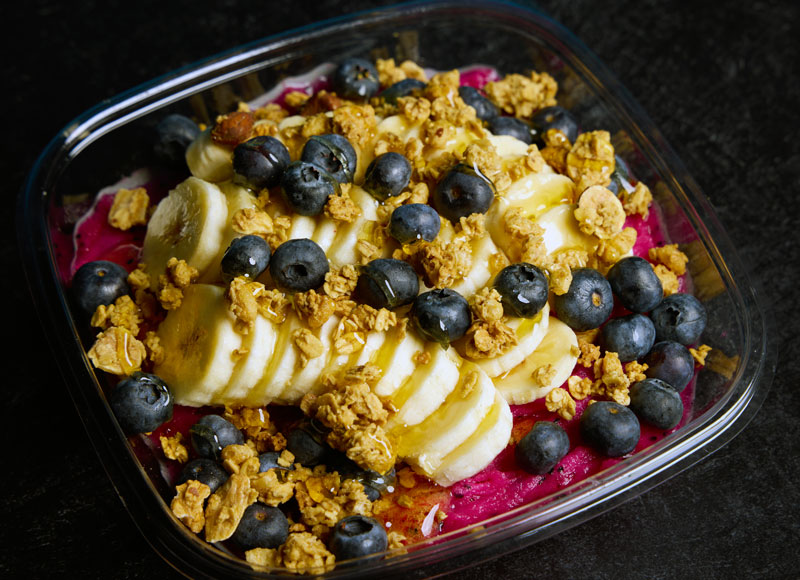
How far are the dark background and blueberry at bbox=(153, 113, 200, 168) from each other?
775 mm

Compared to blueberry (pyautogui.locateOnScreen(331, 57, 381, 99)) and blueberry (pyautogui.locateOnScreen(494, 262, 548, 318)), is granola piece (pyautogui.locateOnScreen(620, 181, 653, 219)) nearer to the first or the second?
blueberry (pyautogui.locateOnScreen(494, 262, 548, 318))

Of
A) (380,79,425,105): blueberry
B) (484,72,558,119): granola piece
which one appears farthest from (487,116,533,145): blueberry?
(380,79,425,105): blueberry

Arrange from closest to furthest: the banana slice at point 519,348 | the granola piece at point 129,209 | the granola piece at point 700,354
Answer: the banana slice at point 519,348
the granola piece at point 700,354
the granola piece at point 129,209

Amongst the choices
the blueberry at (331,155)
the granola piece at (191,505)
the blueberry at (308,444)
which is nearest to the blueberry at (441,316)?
the blueberry at (308,444)

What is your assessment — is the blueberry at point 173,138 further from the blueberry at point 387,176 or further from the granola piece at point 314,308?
the granola piece at point 314,308

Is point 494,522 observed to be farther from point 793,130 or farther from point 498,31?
point 793,130

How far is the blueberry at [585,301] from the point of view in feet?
7.74

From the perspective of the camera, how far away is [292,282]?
7.35 ft

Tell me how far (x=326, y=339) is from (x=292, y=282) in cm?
19

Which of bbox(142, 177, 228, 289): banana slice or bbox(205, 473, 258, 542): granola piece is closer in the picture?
bbox(205, 473, 258, 542): granola piece

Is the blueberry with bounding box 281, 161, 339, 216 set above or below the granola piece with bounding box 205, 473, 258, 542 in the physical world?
above

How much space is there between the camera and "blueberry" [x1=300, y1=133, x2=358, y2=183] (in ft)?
8.02

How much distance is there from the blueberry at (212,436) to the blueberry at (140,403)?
0.11 m

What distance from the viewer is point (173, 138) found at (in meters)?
2.89
